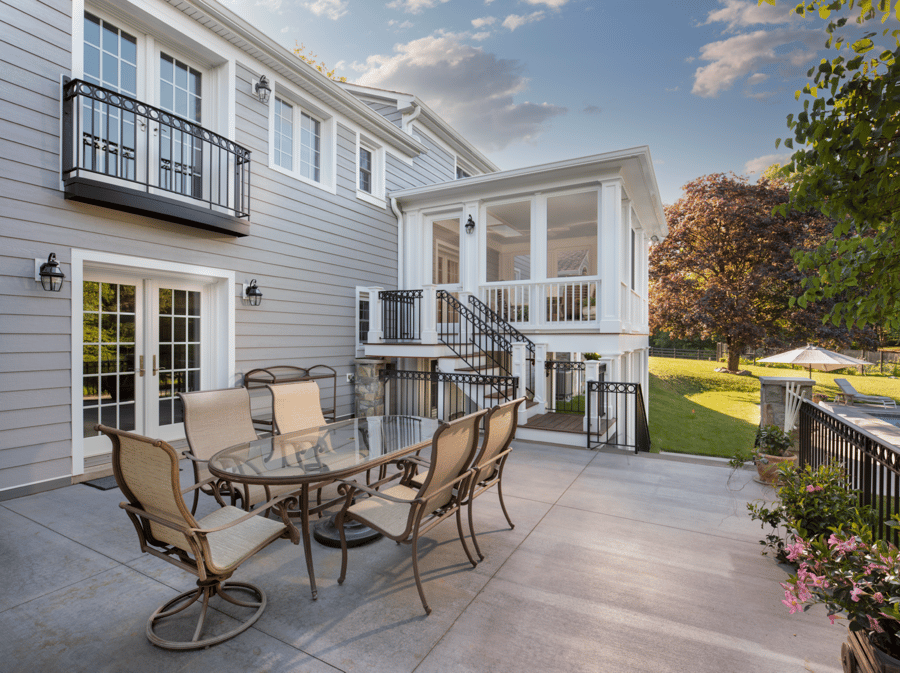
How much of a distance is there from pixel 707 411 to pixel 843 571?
12.4 meters

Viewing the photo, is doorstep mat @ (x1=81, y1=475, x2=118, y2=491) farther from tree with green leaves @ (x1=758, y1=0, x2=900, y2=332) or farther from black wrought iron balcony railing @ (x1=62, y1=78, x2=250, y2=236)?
tree with green leaves @ (x1=758, y1=0, x2=900, y2=332)

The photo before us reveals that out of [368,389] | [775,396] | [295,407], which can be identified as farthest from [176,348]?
[775,396]

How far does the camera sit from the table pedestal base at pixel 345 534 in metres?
3.12

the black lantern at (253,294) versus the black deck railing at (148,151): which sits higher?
the black deck railing at (148,151)

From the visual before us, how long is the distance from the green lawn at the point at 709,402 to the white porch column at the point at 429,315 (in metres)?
4.67

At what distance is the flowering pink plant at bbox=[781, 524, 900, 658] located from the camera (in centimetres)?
143

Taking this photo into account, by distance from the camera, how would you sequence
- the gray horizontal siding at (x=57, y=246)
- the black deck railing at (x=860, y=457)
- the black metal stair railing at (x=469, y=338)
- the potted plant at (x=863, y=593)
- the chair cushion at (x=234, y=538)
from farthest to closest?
1. the black metal stair railing at (x=469, y=338)
2. the gray horizontal siding at (x=57, y=246)
3. the black deck railing at (x=860, y=457)
4. the chair cushion at (x=234, y=538)
5. the potted plant at (x=863, y=593)

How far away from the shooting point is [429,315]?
24.2ft

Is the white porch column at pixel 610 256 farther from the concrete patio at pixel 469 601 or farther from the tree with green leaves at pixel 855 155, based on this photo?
the tree with green leaves at pixel 855 155

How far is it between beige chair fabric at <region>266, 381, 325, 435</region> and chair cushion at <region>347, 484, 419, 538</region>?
1.58 m

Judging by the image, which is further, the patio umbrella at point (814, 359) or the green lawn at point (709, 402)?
the patio umbrella at point (814, 359)

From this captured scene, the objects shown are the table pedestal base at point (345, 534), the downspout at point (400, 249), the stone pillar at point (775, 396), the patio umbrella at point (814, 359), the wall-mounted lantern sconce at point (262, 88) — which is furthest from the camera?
the patio umbrella at point (814, 359)

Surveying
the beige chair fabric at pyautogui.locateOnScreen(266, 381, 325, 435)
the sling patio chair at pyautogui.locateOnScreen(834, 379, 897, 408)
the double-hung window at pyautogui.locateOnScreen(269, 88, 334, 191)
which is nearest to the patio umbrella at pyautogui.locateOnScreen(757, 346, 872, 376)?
the sling patio chair at pyautogui.locateOnScreen(834, 379, 897, 408)

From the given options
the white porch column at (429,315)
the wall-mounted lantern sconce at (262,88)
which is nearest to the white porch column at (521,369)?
the white porch column at (429,315)
